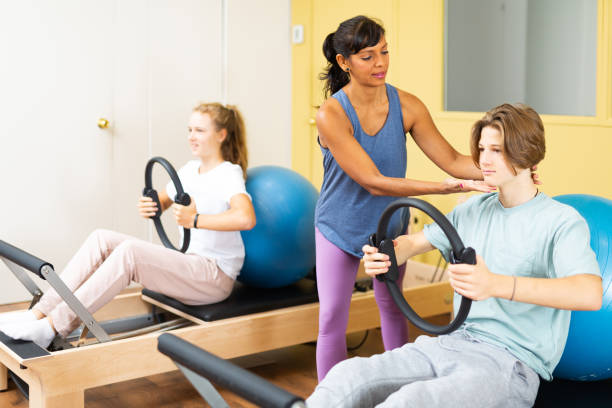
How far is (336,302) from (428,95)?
191 cm

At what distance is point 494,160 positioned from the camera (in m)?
1.73

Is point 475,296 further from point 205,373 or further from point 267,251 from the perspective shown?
point 267,251

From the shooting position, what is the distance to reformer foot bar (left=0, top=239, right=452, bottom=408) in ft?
7.64

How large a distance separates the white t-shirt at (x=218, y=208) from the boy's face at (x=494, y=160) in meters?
1.21

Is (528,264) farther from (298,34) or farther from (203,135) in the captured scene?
(298,34)

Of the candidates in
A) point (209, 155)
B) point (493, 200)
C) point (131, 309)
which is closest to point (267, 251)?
point (209, 155)

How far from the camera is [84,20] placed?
3.98 metres

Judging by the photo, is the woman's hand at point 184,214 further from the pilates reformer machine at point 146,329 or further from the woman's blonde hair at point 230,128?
the woman's blonde hair at point 230,128

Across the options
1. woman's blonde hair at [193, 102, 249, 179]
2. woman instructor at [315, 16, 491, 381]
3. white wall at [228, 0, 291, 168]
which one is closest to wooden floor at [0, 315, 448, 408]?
woman instructor at [315, 16, 491, 381]

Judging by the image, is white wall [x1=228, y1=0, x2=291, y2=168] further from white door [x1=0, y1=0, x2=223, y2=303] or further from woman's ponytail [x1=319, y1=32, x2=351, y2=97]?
woman's ponytail [x1=319, y1=32, x2=351, y2=97]

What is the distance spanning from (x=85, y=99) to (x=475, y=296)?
303 cm

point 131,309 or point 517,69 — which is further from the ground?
point 517,69

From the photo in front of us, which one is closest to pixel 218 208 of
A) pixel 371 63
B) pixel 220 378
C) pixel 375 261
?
pixel 371 63

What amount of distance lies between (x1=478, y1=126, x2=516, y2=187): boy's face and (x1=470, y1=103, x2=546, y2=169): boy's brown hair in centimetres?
1
